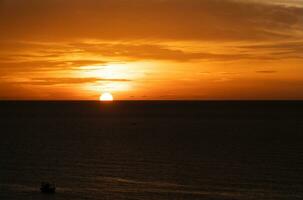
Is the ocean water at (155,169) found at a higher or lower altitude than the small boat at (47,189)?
higher

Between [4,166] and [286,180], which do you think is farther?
[4,166]

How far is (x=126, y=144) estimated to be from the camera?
9844cm

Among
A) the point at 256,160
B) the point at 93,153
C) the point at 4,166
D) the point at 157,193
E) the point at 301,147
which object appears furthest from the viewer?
the point at 301,147

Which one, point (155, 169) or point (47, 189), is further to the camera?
point (155, 169)

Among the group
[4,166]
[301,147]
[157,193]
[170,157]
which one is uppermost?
[301,147]

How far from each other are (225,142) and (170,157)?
26927 millimetres

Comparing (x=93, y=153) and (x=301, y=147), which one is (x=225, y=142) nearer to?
(x=301, y=147)

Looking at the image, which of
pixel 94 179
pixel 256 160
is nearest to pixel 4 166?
pixel 94 179

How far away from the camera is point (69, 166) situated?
2680 inches

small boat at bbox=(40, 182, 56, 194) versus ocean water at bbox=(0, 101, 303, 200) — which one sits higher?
ocean water at bbox=(0, 101, 303, 200)

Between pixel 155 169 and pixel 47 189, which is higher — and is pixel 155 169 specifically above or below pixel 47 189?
above

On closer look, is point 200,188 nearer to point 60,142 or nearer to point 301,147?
point 301,147

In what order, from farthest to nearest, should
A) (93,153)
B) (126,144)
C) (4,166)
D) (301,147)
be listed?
(126,144)
(301,147)
(93,153)
(4,166)

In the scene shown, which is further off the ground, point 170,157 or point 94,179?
point 170,157
